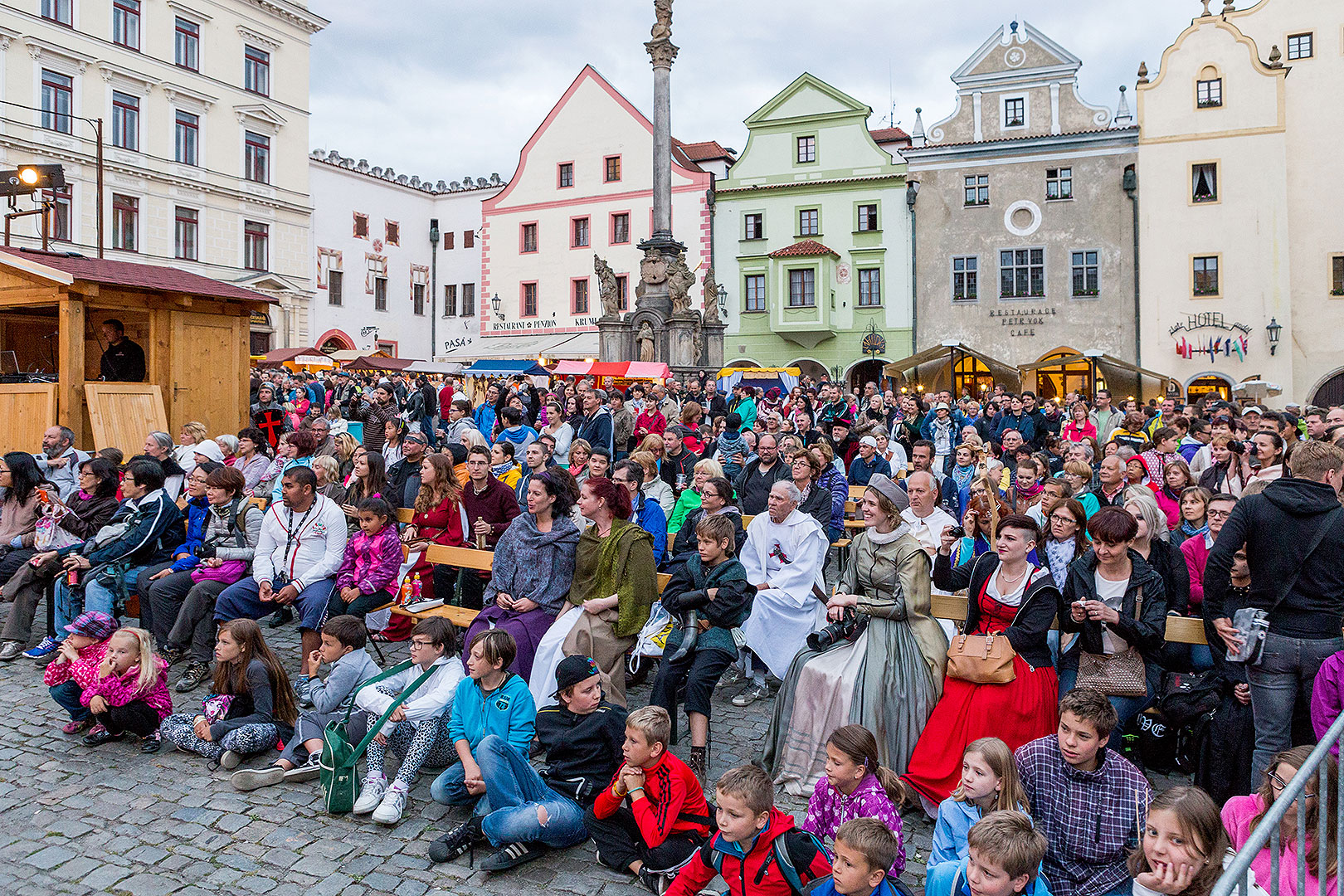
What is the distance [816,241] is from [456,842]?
110 feet

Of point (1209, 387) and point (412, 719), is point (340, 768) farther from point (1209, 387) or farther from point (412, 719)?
point (1209, 387)

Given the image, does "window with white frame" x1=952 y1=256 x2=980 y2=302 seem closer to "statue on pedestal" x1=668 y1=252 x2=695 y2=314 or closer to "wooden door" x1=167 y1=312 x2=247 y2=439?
"statue on pedestal" x1=668 y1=252 x2=695 y2=314

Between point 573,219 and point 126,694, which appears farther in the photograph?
point 573,219

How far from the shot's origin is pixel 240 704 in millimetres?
6312

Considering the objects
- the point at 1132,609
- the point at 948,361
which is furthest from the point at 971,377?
the point at 1132,609

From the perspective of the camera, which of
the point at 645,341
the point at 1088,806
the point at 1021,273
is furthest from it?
the point at 1021,273

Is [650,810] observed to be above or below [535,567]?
below

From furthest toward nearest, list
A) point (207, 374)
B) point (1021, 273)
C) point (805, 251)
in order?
point (805, 251), point (1021, 273), point (207, 374)

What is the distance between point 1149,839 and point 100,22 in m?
41.2

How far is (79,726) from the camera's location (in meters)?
6.48

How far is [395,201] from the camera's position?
46969 millimetres

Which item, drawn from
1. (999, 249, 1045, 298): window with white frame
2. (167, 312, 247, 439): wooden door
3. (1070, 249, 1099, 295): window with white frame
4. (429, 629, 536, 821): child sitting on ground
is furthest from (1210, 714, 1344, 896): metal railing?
(999, 249, 1045, 298): window with white frame

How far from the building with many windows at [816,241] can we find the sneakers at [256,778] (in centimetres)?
3144

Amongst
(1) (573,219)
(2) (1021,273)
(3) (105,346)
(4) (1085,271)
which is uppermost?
(1) (573,219)
